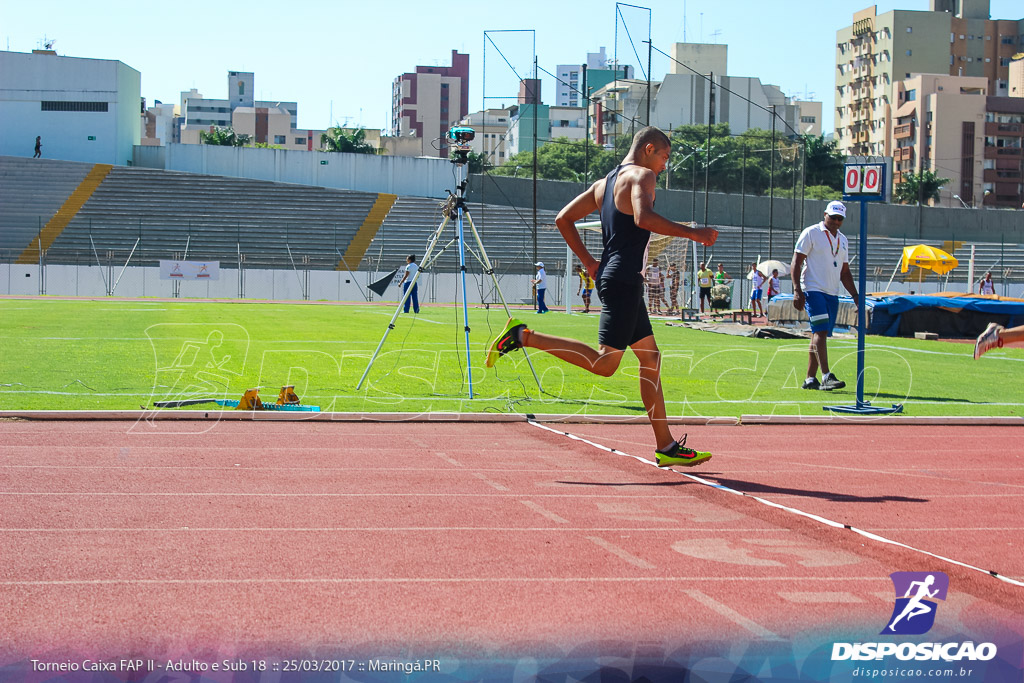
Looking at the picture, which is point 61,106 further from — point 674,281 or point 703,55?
point 703,55

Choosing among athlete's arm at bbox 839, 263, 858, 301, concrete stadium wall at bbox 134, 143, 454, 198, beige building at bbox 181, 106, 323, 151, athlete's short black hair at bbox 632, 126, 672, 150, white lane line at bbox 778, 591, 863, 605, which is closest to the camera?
white lane line at bbox 778, 591, 863, 605

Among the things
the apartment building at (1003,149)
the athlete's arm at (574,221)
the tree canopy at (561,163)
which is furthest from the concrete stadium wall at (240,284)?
the apartment building at (1003,149)

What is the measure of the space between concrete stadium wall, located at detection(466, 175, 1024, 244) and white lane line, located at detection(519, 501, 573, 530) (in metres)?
60.4

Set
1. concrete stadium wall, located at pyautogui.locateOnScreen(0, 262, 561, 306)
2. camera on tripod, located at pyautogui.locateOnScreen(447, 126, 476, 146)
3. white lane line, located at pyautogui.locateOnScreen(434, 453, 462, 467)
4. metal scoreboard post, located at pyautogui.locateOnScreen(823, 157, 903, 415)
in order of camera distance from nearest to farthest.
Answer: white lane line, located at pyautogui.locateOnScreen(434, 453, 462, 467) < metal scoreboard post, located at pyautogui.locateOnScreen(823, 157, 903, 415) < camera on tripod, located at pyautogui.locateOnScreen(447, 126, 476, 146) < concrete stadium wall, located at pyautogui.locateOnScreen(0, 262, 561, 306)

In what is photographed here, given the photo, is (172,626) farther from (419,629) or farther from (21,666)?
(419,629)

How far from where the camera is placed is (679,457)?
693 cm

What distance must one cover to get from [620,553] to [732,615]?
981 mm

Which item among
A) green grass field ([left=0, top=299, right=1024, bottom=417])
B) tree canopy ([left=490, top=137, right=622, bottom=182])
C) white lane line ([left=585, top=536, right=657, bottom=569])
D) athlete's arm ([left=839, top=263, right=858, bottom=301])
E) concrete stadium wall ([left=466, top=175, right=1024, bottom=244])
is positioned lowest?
green grass field ([left=0, top=299, right=1024, bottom=417])

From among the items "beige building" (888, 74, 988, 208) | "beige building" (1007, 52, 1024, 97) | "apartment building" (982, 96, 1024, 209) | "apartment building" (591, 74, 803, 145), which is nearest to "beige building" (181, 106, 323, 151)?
"apartment building" (591, 74, 803, 145)

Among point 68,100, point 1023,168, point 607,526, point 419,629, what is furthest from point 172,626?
point 1023,168

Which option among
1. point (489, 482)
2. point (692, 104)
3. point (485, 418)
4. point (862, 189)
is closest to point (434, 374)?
point (485, 418)

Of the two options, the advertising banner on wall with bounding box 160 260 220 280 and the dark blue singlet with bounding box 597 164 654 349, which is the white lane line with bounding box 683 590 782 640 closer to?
the dark blue singlet with bounding box 597 164 654 349

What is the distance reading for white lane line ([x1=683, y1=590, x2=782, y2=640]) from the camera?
364cm

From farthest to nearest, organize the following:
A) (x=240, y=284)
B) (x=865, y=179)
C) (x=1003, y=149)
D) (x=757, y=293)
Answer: (x=1003, y=149), (x=240, y=284), (x=757, y=293), (x=865, y=179)
